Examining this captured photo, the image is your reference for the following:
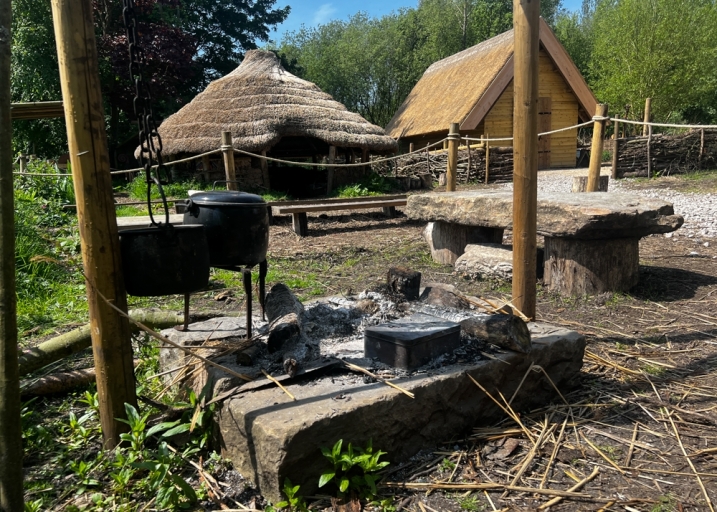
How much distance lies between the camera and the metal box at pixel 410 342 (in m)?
2.27

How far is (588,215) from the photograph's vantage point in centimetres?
373

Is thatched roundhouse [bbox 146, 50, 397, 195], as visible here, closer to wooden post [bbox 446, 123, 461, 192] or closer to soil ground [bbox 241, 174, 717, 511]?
wooden post [bbox 446, 123, 461, 192]

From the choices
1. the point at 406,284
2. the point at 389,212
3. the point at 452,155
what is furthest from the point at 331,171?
the point at 406,284

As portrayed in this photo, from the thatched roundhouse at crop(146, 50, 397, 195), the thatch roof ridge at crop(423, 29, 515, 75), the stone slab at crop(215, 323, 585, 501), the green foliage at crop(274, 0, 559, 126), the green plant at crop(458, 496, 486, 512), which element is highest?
the green foliage at crop(274, 0, 559, 126)

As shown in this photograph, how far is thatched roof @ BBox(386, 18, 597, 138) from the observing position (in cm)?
1502

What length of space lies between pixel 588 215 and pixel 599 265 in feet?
1.67

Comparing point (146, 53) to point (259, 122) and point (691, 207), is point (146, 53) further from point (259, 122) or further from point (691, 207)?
point (691, 207)

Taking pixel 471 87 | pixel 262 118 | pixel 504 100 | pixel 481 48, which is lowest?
pixel 262 118

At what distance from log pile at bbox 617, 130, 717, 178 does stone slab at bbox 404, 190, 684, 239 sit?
29.7 feet

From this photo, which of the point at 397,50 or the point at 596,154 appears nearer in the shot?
the point at 596,154

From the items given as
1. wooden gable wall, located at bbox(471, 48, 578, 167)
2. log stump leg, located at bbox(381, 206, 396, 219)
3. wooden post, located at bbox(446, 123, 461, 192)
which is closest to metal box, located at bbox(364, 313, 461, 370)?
wooden post, located at bbox(446, 123, 461, 192)

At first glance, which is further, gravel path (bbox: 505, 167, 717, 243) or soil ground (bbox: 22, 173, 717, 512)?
gravel path (bbox: 505, 167, 717, 243)

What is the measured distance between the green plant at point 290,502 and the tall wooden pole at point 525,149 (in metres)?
1.83

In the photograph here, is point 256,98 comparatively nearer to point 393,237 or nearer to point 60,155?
point 393,237
